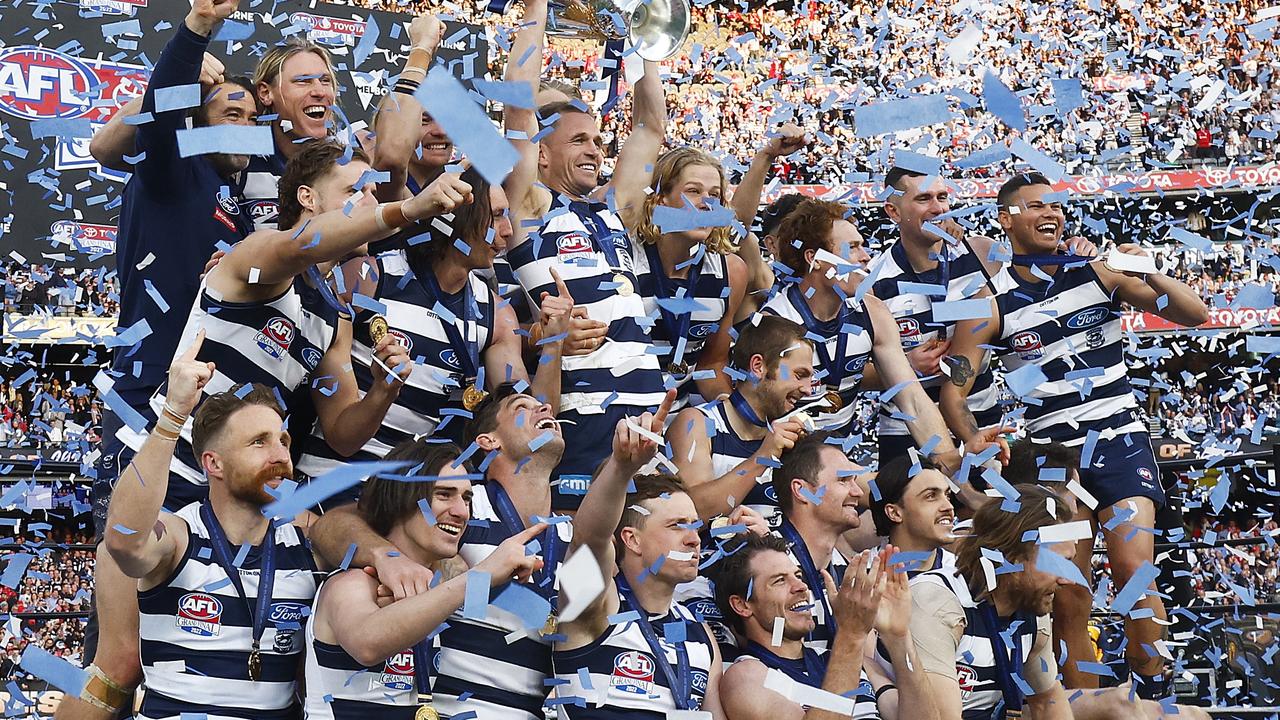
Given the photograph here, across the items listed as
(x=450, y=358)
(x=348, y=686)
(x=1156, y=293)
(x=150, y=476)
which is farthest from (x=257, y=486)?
(x=1156, y=293)

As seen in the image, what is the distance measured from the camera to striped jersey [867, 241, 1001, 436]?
4.27 meters

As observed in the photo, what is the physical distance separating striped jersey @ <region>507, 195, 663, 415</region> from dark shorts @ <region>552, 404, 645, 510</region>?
2cm

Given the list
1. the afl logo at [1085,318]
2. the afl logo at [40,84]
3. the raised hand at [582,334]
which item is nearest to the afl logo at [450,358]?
the raised hand at [582,334]

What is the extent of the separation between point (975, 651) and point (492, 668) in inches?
51.5

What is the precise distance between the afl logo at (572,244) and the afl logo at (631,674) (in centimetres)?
110

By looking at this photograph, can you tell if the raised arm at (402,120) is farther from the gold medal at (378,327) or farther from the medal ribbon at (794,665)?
the medal ribbon at (794,665)

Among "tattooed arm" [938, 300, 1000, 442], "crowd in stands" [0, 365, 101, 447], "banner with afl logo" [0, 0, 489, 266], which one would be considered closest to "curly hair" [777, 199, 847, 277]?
"tattooed arm" [938, 300, 1000, 442]

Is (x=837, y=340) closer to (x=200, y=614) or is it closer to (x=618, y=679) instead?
(x=618, y=679)

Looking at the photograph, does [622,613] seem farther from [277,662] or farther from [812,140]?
[812,140]

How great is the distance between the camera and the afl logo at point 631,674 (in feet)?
9.65

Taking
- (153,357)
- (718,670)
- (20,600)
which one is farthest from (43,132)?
(20,600)

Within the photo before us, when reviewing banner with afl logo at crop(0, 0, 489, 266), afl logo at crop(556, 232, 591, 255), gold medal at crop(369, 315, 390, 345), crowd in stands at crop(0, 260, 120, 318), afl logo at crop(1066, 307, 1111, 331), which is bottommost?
crowd in stands at crop(0, 260, 120, 318)

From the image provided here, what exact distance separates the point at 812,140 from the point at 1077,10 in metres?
2.97

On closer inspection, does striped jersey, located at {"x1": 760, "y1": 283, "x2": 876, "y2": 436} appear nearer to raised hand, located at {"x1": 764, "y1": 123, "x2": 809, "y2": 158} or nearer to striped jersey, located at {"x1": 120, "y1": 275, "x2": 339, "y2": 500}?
raised hand, located at {"x1": 764, "y1": 123, "x2": 809, "y2": 158}
